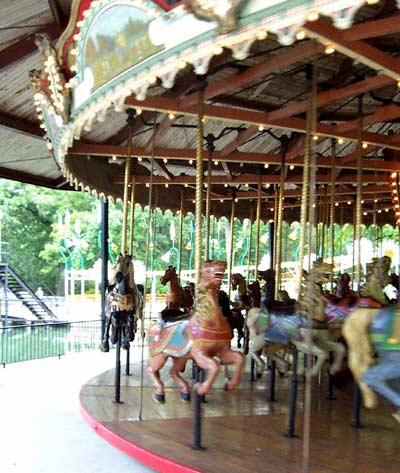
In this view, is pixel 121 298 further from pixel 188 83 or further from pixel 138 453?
pixel 188 83

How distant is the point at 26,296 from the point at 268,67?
17519 millimetres

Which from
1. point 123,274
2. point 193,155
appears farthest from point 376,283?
point 193,155

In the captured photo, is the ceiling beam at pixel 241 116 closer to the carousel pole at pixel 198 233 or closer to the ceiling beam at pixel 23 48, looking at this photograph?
the carousel pole at pixel 198 233

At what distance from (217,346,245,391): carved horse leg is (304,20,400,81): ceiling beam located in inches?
97.5

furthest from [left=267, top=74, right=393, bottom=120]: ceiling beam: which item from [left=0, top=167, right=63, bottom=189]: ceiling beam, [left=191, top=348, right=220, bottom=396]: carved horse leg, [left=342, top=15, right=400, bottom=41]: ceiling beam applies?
[left=0, top=167, right=63, bottom=189]: ceiling beam

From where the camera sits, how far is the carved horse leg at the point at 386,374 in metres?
3.60

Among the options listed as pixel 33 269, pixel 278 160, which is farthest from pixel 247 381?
pixel 33 269

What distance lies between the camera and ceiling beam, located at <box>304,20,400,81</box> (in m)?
3.65

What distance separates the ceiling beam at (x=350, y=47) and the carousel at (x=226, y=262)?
1 cm

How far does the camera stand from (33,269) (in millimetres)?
31016

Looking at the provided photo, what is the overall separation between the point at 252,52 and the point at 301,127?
103 cm

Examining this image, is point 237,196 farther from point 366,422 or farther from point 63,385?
point 366,422

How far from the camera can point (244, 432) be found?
521 cm

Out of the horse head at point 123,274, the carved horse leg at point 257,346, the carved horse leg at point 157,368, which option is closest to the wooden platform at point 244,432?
the carved horse leg at point 157,368
